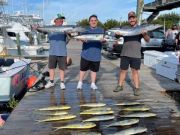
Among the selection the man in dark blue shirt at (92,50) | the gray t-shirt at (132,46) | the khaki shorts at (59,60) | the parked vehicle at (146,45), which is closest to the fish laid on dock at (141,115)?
the gray t-shirt at (132,46)

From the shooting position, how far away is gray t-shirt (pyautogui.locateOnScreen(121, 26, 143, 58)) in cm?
881

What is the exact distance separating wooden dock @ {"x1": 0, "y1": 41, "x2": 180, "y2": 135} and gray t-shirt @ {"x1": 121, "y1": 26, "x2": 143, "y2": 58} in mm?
938

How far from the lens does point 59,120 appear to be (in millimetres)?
6680

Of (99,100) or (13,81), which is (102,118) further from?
(13,81)

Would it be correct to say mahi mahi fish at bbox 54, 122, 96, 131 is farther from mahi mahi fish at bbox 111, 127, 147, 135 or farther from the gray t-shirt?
the gray t-shirt

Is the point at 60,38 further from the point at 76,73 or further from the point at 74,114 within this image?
the point at 76,73

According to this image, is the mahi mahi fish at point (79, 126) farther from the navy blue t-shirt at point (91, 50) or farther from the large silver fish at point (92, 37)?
the navy blue t-shirt at point (91, 50)

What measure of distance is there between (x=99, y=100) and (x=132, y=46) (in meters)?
1.39

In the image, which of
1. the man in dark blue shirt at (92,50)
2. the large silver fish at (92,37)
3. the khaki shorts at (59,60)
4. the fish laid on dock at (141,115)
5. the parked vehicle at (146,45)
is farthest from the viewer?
the parked vehicle at (146,45)

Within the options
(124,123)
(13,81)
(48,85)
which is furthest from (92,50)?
(124,123)

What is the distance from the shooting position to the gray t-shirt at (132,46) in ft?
28.9

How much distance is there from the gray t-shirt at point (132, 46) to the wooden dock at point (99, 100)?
0.94 m

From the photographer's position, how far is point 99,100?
8547 mm

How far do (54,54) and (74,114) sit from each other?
2479 millimetres
